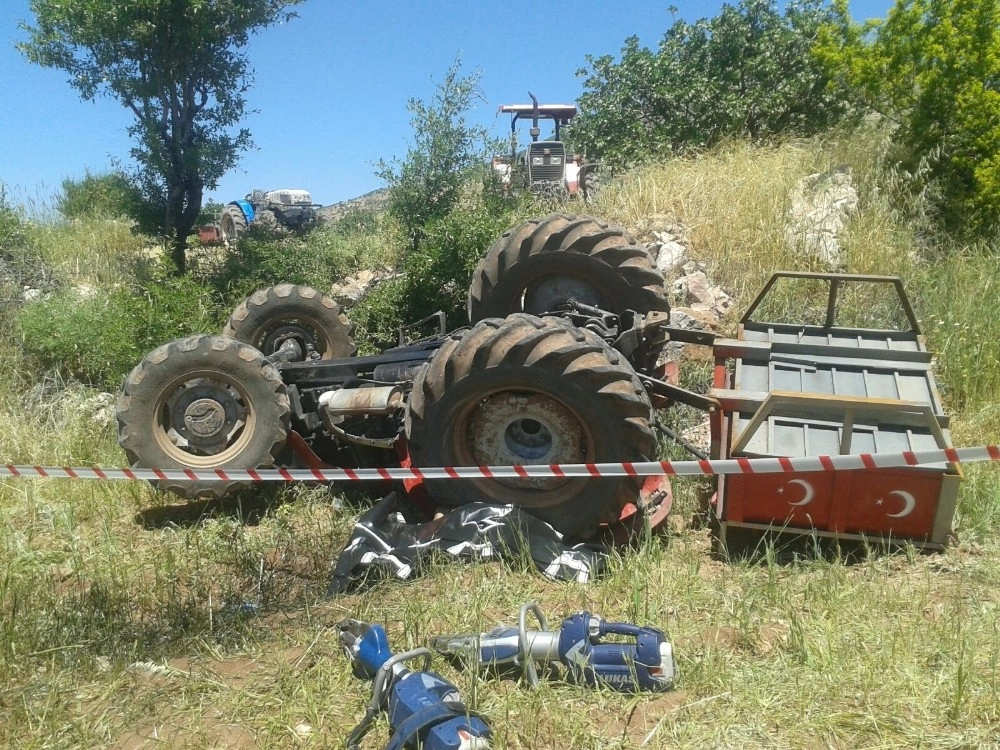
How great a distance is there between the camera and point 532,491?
13.4ft

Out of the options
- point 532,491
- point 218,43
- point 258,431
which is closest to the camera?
point 532,491

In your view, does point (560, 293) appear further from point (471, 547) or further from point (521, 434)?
point (471, 547)

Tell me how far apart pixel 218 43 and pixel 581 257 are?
6075 mm

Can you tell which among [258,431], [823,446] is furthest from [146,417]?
[823,446]

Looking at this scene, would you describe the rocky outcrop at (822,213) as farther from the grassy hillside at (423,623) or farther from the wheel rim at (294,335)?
the wheel rim at (294,335)

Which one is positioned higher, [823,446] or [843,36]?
[843,36]

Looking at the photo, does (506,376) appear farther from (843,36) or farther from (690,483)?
(843,36)

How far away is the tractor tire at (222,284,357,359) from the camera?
237 inches

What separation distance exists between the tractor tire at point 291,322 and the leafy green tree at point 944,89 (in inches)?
251

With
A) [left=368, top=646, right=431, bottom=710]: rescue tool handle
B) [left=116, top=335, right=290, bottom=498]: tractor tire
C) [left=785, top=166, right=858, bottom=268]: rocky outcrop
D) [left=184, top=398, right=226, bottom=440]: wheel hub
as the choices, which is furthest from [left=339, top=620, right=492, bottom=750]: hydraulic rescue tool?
[left=785, top=166, right=858, bottom=268]: rocky outcrop

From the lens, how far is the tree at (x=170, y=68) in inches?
330

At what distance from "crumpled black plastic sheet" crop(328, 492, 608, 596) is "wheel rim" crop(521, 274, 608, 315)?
1.97 meters

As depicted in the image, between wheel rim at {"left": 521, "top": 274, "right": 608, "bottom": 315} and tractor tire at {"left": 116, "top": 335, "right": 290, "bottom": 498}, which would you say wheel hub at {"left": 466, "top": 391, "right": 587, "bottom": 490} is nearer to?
tractor tire at {"left": 116, "top": 335, "right": 290, "bottom": 498}

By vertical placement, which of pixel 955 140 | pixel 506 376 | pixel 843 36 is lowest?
pixel 506 376
